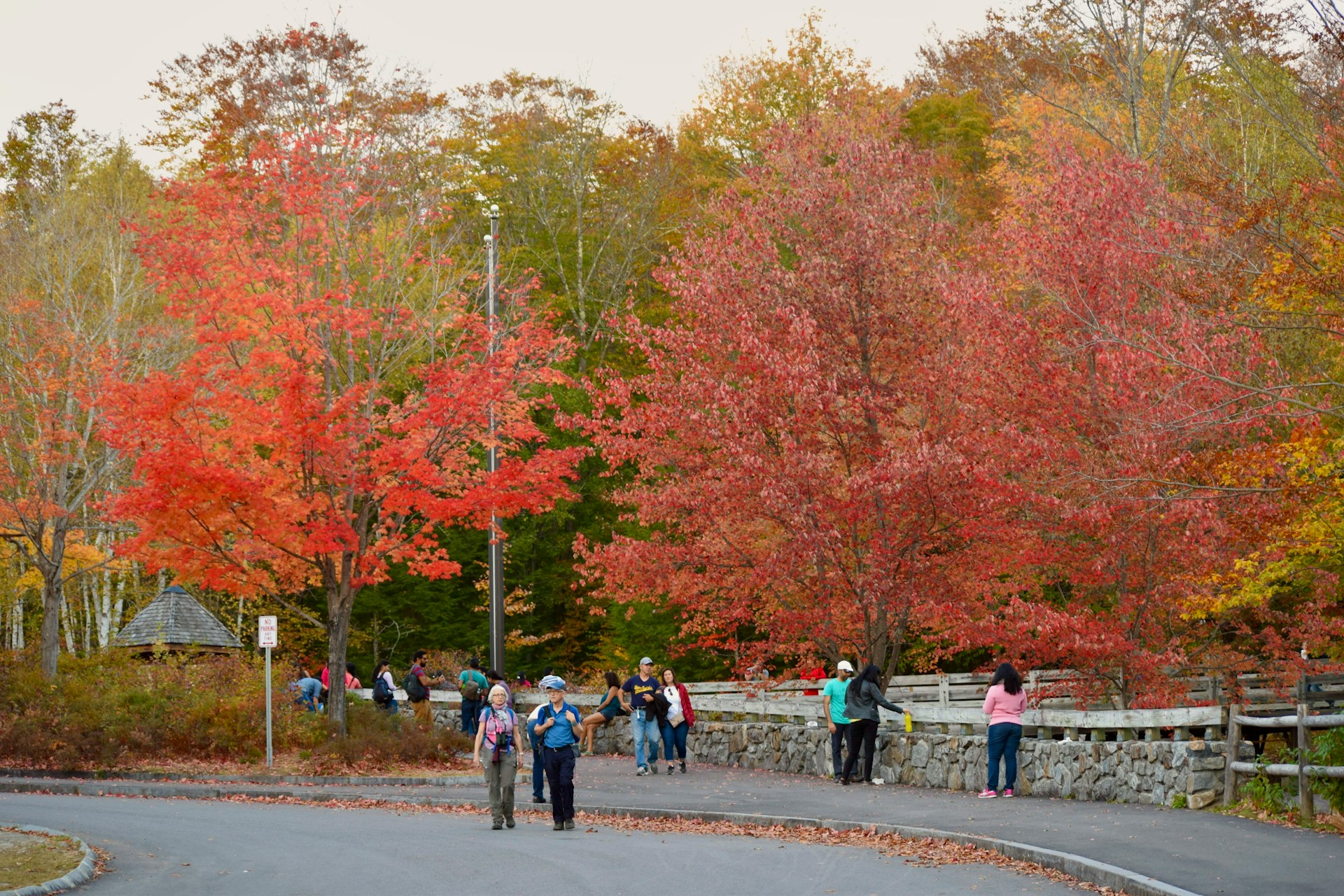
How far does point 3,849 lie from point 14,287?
23317 mm

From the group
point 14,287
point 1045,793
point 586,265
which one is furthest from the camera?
point 586,265

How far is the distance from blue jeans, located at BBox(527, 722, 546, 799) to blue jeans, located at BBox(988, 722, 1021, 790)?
17.8 ft

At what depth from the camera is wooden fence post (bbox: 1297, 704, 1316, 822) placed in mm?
13242

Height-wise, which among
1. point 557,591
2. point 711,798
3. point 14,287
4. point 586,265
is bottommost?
point 711,798

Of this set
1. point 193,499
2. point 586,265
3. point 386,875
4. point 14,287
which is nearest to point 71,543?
point 14,287

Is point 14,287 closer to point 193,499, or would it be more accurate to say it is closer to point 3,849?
point 193,499

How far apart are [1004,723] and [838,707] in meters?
3.33

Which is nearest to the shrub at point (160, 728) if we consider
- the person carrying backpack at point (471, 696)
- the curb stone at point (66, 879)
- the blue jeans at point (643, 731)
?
the person carrying backpack at point (471, 696)

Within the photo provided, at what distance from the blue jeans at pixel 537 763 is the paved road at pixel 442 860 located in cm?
79

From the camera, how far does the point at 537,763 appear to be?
18.0 meters

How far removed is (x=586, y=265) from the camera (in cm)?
4806

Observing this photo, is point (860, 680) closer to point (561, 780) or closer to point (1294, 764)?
point (561, 780)

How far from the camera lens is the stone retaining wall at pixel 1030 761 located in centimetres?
1509

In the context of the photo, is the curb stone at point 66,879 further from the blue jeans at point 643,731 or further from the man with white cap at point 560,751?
the blue jeans at point 643,731
